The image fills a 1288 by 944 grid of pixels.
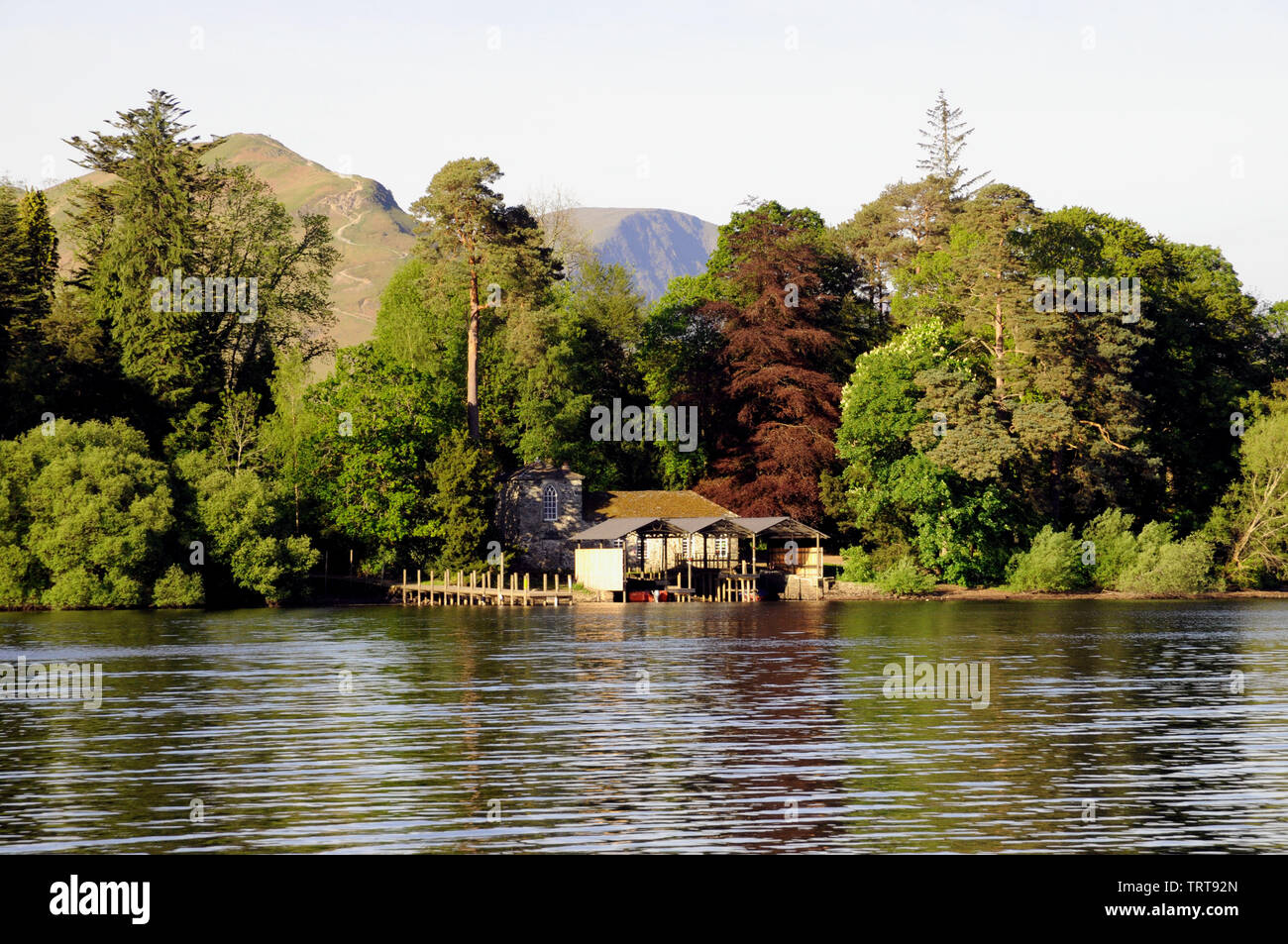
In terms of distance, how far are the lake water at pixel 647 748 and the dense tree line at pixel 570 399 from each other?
73.7 feet

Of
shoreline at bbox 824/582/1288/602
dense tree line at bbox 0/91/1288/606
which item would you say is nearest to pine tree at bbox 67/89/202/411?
dense tree line at bbox 0/91/1288/606

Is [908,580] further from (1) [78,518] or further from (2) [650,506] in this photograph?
(1) [78,518]

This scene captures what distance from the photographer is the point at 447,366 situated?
92.8m

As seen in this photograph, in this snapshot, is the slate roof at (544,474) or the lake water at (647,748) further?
the slate roof at (544,474)

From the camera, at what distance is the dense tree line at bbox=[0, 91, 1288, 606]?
7269 cm

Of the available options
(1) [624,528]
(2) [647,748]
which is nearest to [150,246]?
(1) [624,528]

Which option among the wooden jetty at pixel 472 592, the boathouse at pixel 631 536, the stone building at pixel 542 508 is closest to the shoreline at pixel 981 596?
the wooden jetty at pixel 472 592

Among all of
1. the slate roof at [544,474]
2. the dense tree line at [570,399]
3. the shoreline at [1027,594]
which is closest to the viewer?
the dense tree line at [570,399]

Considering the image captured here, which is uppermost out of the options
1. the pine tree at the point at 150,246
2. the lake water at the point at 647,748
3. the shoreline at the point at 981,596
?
the pine tree at the point at 150,246

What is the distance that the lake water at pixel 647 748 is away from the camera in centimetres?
1770

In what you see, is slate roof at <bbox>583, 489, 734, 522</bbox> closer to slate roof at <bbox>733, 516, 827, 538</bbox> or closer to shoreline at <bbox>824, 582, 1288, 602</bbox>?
slate roof at <bbox>733, 516, 827, 538</bbox>

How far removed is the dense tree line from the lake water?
22.5m

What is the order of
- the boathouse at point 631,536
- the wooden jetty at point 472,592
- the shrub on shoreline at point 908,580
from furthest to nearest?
1. the boathouse at point 631,536
2. the shrub on shoreline at point 908,580
3. the wooden jetty at point 472,592

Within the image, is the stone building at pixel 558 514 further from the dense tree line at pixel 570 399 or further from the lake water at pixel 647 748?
the lake water at pixel 647 748
